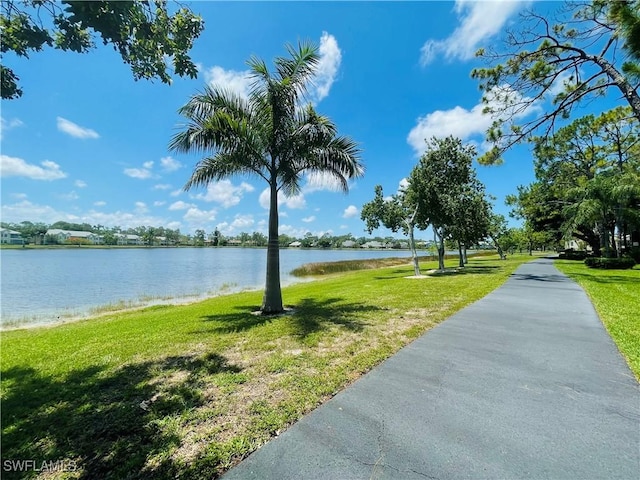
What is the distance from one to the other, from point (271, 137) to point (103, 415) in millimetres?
6378

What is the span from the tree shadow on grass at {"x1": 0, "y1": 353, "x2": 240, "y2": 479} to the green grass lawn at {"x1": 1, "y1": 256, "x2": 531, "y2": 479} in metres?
0.01

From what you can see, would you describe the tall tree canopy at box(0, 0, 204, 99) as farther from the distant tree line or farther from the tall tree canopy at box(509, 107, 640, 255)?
the distant tree line

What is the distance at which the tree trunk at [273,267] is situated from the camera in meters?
7.40

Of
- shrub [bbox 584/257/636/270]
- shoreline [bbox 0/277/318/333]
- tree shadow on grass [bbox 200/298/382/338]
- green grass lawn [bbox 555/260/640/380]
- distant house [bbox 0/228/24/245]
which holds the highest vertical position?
→ distant house [bbox 0/228/24/245]

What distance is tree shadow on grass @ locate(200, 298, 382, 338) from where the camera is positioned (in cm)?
591


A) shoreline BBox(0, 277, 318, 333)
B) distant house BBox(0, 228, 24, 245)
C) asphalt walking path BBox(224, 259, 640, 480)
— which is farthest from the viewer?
distant house BBox(0, 228, 24, 245)

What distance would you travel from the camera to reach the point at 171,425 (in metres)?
2.63

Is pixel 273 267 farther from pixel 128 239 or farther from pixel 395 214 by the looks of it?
pixel 128 239

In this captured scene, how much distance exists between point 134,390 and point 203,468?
1.81 metres

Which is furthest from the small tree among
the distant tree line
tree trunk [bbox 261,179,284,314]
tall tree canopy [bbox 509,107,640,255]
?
the distant tree line

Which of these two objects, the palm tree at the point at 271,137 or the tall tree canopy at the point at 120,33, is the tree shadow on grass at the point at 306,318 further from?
the tall tree canopy at the point at 120,33

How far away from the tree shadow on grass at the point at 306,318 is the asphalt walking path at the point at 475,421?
1.95m

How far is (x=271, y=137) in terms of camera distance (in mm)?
7406

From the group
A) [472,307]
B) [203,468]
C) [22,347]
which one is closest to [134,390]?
[203,468]
